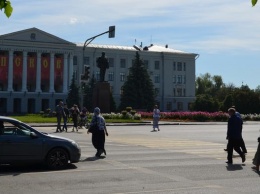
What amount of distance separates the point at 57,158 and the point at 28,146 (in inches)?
37.0

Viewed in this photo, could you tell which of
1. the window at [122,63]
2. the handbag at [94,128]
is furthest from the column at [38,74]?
the handbag at [94,128]

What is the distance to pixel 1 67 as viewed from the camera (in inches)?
3905

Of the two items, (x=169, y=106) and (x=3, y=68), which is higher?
(x=3, y=68)

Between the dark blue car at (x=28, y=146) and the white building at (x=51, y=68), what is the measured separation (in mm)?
83354

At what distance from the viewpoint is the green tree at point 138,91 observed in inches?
3155

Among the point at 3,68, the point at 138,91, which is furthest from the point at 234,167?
the point at 3,68

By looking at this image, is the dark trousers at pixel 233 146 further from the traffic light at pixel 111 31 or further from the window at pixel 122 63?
the window at pixel 122 63

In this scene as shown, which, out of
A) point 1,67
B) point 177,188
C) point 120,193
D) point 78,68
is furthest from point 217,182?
Result: point 78,68

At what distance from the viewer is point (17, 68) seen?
102 m

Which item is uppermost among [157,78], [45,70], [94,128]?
[45,70]

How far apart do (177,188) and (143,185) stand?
2.61 ft

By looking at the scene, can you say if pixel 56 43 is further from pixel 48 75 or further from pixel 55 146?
pixel 55 146

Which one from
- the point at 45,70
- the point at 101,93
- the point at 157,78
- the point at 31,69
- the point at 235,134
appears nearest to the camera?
the point at 235,134

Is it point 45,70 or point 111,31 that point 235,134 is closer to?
point 111,31
